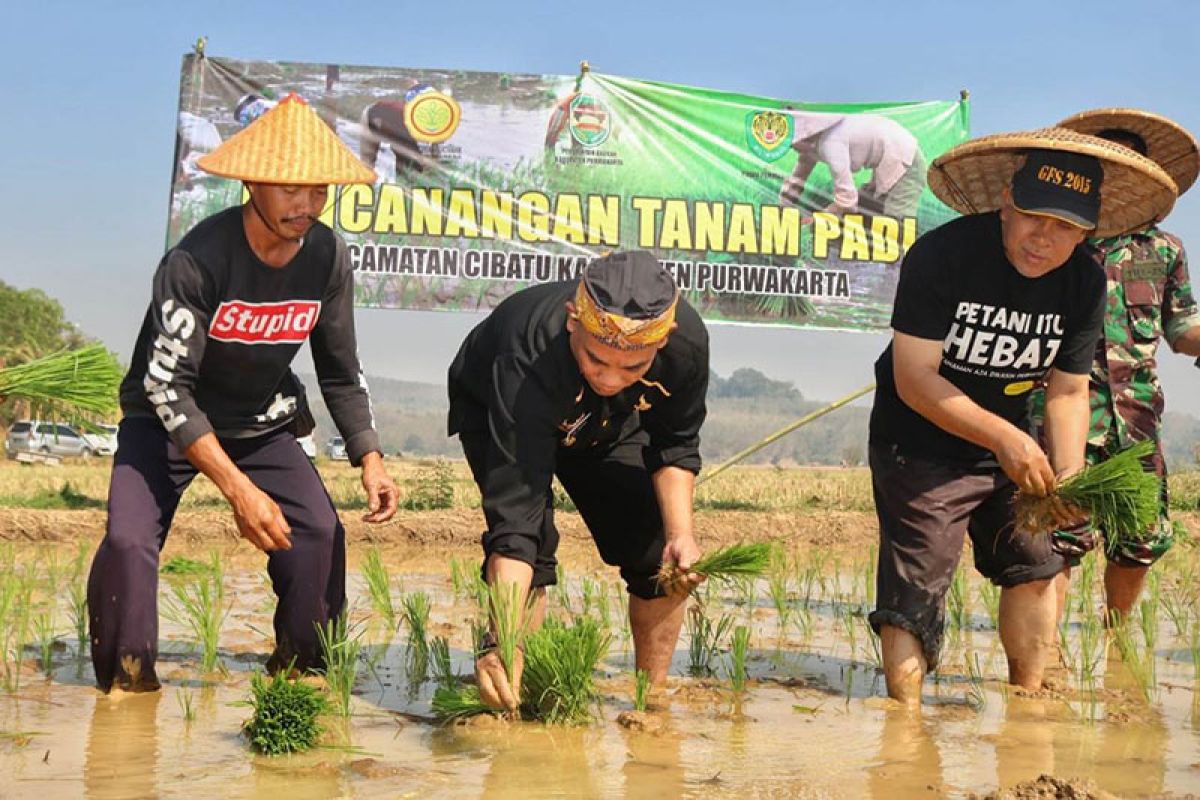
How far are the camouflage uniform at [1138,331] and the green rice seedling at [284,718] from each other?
3092 millimetres

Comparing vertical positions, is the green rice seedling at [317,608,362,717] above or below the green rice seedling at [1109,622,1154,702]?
below

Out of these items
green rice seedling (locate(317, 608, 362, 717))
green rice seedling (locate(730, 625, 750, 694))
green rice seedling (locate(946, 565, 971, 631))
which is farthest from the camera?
green rice seedling (locate(946, 565, 971, 631))

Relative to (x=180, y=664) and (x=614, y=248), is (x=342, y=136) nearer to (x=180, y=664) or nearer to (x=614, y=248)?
(x=614, y=248)

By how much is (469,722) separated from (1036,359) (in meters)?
1.95

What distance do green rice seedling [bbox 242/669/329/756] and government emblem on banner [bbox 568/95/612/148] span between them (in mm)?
7691

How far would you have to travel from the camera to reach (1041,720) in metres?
4.21

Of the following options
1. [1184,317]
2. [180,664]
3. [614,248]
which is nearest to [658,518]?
[180,664]

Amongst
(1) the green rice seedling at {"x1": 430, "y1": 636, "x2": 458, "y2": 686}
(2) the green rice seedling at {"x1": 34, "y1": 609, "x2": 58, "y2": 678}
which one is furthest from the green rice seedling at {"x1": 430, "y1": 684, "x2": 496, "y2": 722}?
(2) the green rice seedling at {"x1": 34, "y1": 609, "x2": 58, "y2": 678}

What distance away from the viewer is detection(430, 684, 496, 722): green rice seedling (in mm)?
3820

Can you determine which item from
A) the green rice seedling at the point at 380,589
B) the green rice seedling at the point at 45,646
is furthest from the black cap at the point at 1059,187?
the green rice seedling at the point at 45,646

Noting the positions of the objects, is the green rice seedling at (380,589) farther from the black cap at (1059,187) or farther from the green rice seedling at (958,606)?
the black cap at (1059,187)

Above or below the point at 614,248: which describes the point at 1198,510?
below

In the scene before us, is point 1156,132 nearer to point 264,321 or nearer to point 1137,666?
point 1137,666

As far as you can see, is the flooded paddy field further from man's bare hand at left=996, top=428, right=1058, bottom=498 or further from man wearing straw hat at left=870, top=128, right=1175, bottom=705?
man's bare hand at left=996, top=428, right=1058, bottom=498
